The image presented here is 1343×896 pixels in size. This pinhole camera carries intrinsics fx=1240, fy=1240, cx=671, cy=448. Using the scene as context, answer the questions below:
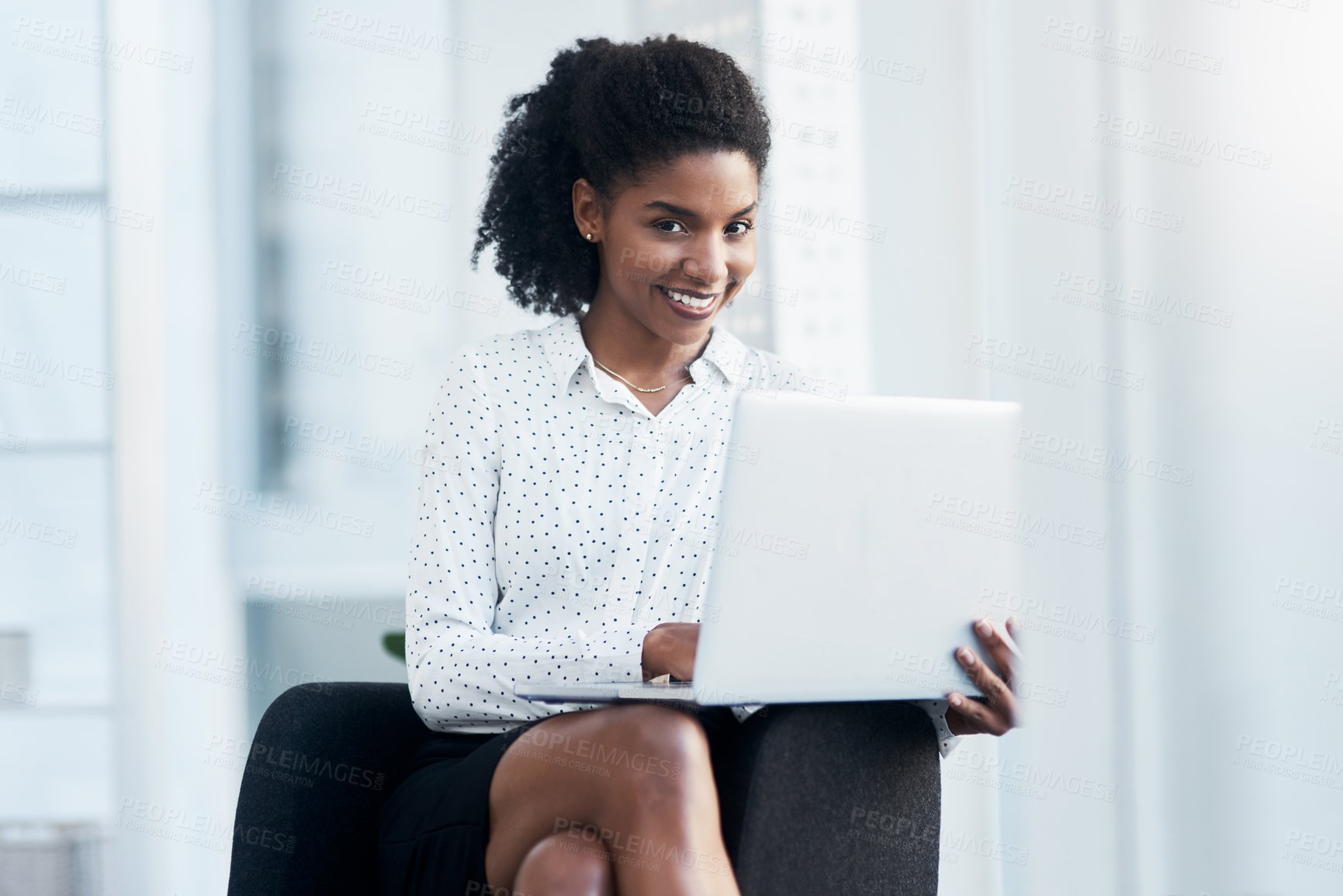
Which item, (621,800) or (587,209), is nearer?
(621,800)

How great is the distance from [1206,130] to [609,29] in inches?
44.1

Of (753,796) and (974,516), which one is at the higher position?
(974,516)

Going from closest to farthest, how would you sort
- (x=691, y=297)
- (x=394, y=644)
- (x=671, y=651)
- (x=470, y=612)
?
1. (x=671, y=651)
2. (x=470, y=612)
3. (x=691, y=297)
4. (x=394, y=644)

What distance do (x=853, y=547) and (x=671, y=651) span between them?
9.1 inches

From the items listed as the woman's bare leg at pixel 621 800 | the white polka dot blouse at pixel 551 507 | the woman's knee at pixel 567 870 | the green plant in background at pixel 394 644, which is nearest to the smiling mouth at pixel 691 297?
the white polka dot blouse at pixel 551 507

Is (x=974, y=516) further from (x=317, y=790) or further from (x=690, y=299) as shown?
(x=317, y=790)

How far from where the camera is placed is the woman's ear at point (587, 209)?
153cm

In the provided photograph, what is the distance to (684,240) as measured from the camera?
4.71 feet

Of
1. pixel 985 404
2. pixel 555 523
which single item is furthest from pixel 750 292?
pixel 985 404

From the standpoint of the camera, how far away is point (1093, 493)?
176 centimetres

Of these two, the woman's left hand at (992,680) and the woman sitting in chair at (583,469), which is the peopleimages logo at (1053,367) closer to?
the woman sitting in chair at (583,469)

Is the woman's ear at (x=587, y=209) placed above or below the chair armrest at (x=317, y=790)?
above

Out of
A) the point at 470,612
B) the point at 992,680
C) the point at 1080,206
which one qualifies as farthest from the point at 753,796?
the point at 1080,206

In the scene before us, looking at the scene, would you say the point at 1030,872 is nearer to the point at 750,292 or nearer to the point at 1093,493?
the point at 1093,493
